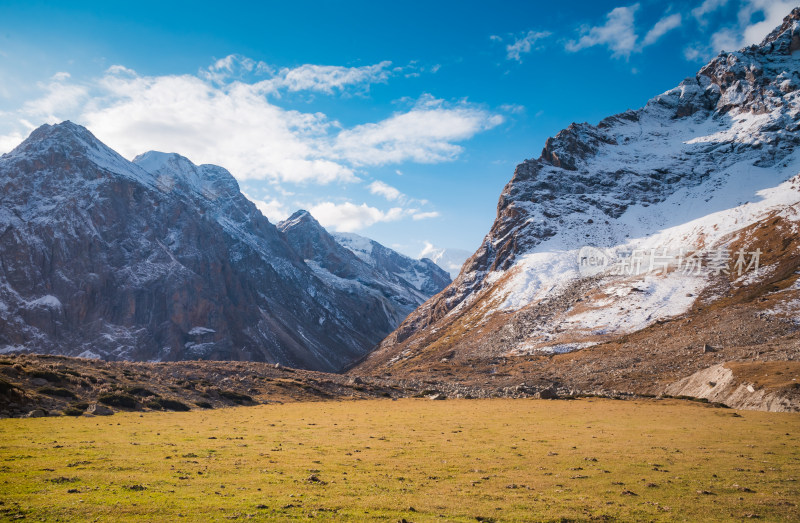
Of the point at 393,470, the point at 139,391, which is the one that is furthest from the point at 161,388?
the point at 393,470

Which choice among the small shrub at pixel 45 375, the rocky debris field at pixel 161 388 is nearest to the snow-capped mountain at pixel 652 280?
the rocky debris field at pixel 161 388

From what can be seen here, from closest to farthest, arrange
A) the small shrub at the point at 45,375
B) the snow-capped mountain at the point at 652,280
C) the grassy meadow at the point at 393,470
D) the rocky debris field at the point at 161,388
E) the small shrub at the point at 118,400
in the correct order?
the grassy meadow at the point at 393,470
the rocky debris field at the point at 161,388
the small shrub at the point at 118,400
the small shrub at the point at 45,375
the snow-capped mountain at the point at 652,280

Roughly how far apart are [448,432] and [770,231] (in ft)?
498

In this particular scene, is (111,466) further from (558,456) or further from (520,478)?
(558,456)

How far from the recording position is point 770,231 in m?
140

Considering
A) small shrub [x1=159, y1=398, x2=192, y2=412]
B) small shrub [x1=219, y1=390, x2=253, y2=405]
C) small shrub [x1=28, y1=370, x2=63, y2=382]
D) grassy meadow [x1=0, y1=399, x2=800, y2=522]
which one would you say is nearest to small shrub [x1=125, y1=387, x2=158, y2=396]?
small shrub [x1=159, y1=398, x2=192, y2=412]

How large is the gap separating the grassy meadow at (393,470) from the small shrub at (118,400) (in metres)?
5.02

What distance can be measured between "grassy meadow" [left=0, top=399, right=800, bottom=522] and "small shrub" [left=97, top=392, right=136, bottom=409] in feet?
16.5

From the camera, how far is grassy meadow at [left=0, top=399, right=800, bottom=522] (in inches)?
650

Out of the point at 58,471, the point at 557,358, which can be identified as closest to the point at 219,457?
the point at 58,471

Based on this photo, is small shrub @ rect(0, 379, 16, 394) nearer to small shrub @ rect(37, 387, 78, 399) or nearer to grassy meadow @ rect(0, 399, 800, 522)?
small shrub @ rect(37, 387, 78, 399)

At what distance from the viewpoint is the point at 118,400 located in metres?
44.3

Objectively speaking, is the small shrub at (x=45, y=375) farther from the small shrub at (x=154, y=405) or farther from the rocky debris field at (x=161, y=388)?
the small shrub at (x=154, y=405)

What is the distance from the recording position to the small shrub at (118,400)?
1719 inches
